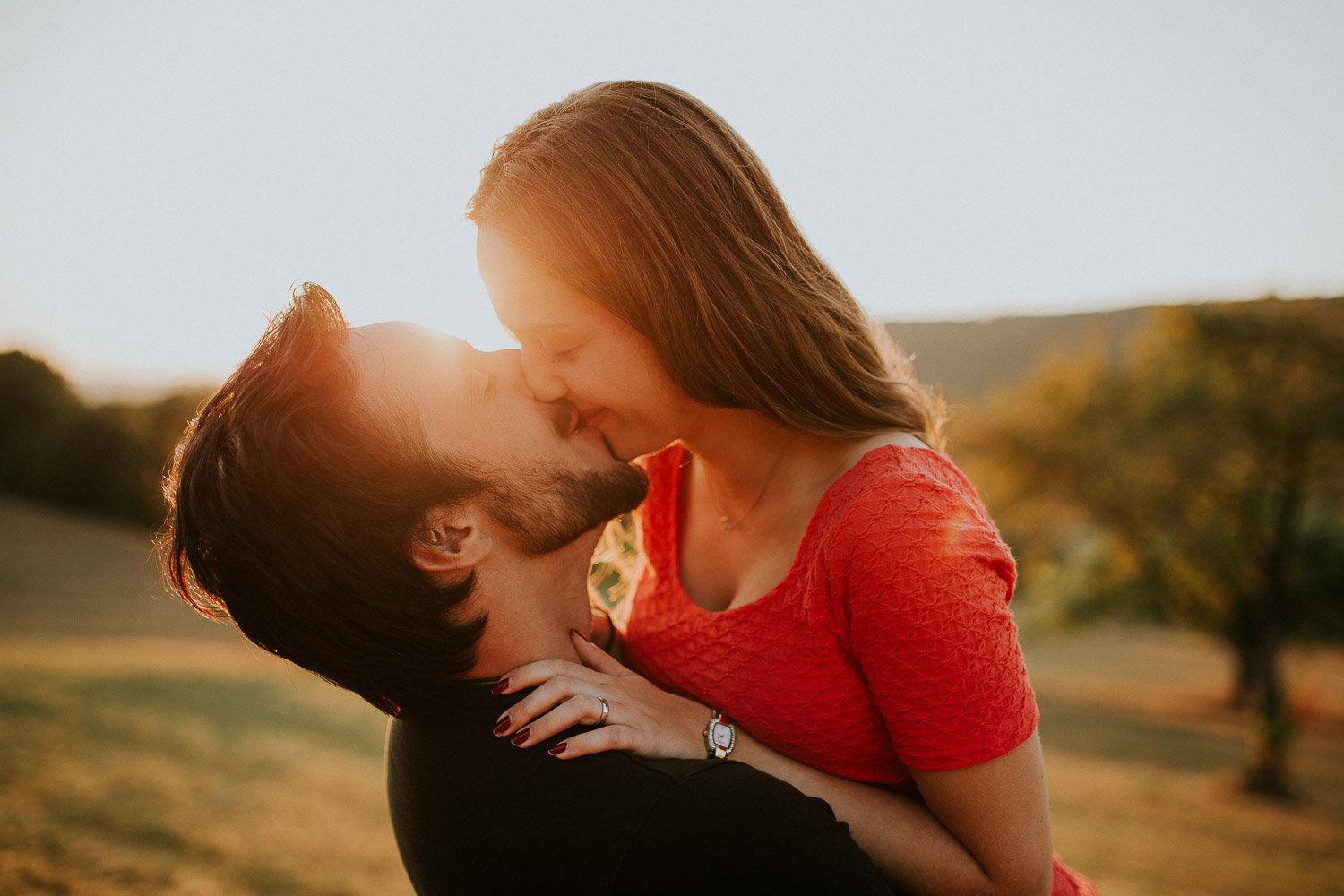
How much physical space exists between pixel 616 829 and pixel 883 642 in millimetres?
717

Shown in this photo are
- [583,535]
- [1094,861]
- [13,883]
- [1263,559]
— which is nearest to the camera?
[583,535]

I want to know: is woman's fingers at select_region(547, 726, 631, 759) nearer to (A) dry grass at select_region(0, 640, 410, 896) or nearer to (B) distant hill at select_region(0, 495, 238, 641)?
(A) dry grass at select_region(0, 640, 410, 896)

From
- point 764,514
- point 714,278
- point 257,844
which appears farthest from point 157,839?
point 714,278

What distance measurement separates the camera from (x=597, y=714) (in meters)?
1.91

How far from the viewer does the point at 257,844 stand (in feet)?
21.0

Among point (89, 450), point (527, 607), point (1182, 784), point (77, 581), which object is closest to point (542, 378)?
point (527, 607)

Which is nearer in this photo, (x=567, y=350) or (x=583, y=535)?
(x=567, y=350)

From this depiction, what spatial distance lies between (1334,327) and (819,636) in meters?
17.0

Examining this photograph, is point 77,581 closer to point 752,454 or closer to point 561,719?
point 752,454

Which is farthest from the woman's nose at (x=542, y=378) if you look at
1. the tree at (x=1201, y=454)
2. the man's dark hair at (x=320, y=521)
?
the tree at (x=1201, y=454)

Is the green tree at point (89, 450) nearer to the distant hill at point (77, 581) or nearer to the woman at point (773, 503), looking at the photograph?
the distant hill at point (77, 581)

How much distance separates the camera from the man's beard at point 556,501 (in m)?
2.25

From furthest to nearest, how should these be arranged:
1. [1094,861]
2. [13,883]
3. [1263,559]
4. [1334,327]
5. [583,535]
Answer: [1263,559], [1334,327], [1094,861], [13,883], [583,535]

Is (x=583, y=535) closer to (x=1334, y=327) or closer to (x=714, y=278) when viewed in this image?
(x=714, y=278)
